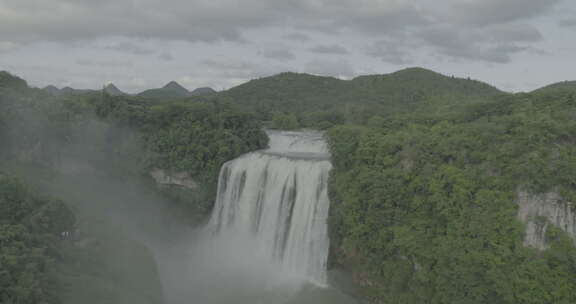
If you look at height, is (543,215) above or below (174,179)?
above

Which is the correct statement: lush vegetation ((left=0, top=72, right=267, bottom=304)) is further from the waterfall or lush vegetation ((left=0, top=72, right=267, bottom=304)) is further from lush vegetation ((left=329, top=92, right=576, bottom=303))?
lush vegetation ((left=329, top=92, right=576, bottom=303))

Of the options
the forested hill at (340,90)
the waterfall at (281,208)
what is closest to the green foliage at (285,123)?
the forested hill at (340,90)

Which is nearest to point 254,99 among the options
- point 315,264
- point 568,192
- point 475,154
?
point 315,264

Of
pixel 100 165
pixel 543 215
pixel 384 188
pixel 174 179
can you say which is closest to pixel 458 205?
pixel 543 215

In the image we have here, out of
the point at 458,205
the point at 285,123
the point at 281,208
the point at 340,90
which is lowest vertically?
the point at 281,208

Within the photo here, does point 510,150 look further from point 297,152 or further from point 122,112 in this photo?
point 122,112

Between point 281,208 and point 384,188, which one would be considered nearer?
point 384,188

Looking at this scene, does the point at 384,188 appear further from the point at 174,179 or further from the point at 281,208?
the point at 174,179
